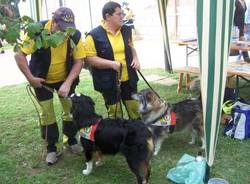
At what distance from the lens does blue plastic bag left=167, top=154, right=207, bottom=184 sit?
3.54m

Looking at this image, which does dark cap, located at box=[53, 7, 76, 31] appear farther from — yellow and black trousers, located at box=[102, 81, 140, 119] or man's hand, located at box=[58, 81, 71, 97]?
yellow and black trousers, located at box=[102, 81, 140, 119]

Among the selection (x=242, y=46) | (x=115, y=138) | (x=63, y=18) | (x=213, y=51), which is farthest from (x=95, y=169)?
(x=242, y=46)

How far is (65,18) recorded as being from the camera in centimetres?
379

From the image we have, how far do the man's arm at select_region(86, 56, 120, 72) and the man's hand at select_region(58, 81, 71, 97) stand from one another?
447 millimetres

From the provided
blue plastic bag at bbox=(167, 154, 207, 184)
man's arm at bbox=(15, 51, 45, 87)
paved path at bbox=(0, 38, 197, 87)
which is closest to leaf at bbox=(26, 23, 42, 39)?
man's arm at bbox=(15, 51, 45, 87)

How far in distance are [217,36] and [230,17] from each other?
0.18 metres

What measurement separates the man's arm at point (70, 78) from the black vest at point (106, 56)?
31 centimetres

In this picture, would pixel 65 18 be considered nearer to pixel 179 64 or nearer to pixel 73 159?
pixel 73 159

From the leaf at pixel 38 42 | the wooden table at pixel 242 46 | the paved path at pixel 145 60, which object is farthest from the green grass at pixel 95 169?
the paved path at pixel 145 60

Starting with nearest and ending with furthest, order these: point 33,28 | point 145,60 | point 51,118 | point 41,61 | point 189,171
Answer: point 33,28 < point 189,171 < point 41,61 < point 51,118 < point 145,60

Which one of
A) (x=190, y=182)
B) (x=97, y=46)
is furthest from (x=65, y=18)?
(x=190, y=182)

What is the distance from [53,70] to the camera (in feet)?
13.7

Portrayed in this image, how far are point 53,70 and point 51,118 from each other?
0.60m

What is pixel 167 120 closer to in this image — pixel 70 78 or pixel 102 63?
pixel 102 63
